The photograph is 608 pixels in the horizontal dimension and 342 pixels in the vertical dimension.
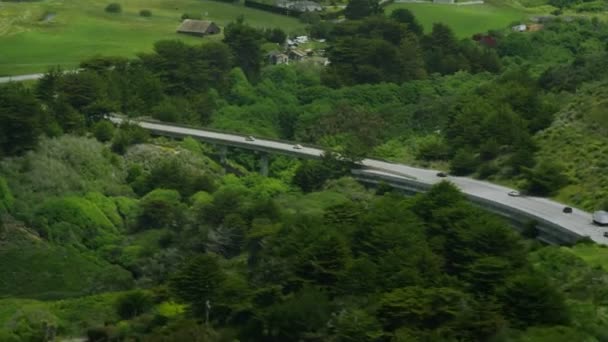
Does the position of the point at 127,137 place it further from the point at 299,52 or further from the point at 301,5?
the point at 301,5

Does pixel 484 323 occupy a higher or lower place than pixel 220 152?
higher

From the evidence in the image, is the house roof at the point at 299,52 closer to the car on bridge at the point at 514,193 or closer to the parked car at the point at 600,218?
the car on bridge at the point at 514,193

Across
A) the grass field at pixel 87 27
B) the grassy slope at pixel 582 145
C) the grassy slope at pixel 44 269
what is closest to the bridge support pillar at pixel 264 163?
the grassy slope at pixel 582 145

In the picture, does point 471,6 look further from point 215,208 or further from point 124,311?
point 124,311

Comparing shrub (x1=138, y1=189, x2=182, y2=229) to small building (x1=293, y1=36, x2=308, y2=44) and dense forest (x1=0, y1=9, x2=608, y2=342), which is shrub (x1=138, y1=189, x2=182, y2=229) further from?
small building (x1=293, y1=36, x2=308, y2=44)

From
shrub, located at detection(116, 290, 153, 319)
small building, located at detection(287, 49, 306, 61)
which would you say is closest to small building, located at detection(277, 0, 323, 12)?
small building, located at detection(287, 49, 306, 61)

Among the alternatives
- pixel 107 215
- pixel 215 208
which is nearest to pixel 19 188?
pixel 107 215
